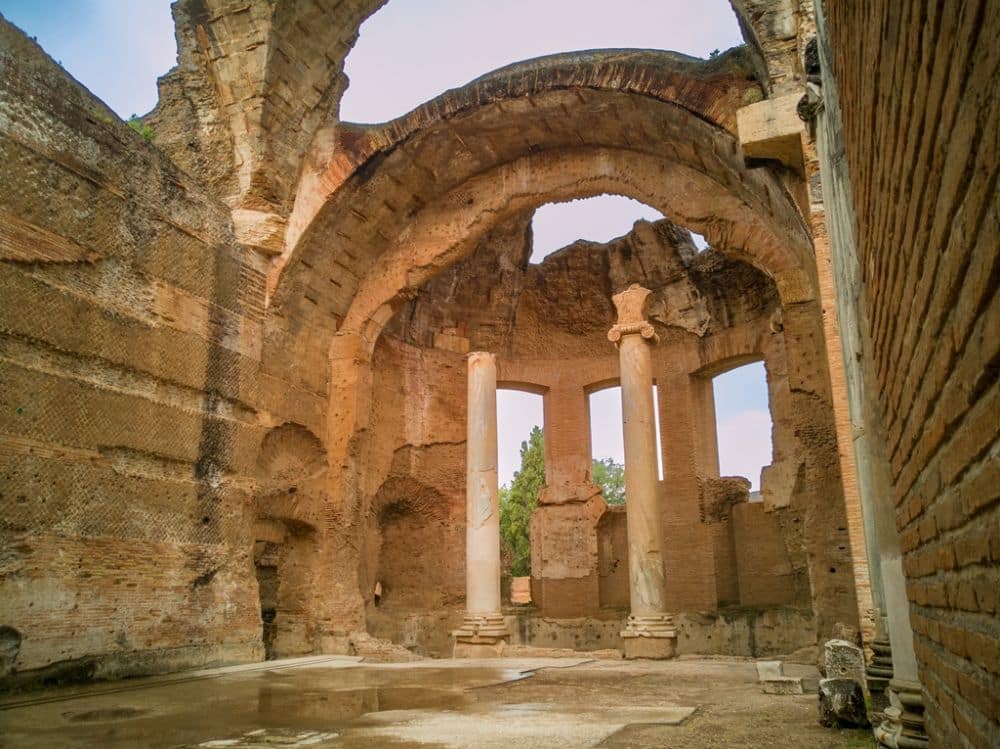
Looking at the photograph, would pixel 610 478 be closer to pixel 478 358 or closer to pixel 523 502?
pixel 523 502

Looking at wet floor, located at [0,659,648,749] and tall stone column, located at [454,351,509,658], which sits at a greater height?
tall stone column, located at [454,351,509,658]

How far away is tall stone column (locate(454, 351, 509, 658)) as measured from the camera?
10758 mm

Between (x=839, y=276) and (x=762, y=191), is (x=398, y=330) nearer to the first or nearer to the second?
(x=762, y=191)

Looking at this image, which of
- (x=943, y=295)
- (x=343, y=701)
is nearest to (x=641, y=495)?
(x=343, y=701)

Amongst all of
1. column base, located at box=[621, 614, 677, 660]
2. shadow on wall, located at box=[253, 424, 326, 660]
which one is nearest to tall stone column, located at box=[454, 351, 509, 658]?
column base, located at box=[621, 614, 677, 660]

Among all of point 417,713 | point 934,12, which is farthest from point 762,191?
point 934,12

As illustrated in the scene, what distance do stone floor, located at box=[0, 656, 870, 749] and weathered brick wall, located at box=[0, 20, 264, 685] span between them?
32.2 inches

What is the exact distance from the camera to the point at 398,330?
14.0 meters

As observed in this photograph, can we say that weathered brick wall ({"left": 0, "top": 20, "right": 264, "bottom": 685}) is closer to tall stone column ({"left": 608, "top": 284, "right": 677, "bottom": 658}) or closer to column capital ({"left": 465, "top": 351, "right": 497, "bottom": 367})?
column capital ({"left": 465, "top": 351, "right": 497, "bottom": 367})

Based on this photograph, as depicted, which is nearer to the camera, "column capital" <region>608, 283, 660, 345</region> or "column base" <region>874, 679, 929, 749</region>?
"column base" <region>874, 679, 929, 749</region>

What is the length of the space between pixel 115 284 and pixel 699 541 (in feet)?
32.7

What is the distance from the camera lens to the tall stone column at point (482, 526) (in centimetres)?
1076

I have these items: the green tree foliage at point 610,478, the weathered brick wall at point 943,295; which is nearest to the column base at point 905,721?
the weathered brick wall at point 943,295

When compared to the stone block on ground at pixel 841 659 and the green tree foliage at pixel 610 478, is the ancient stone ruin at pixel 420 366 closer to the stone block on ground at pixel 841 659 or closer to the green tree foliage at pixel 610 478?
the stone block on ground at pixel 841 659
